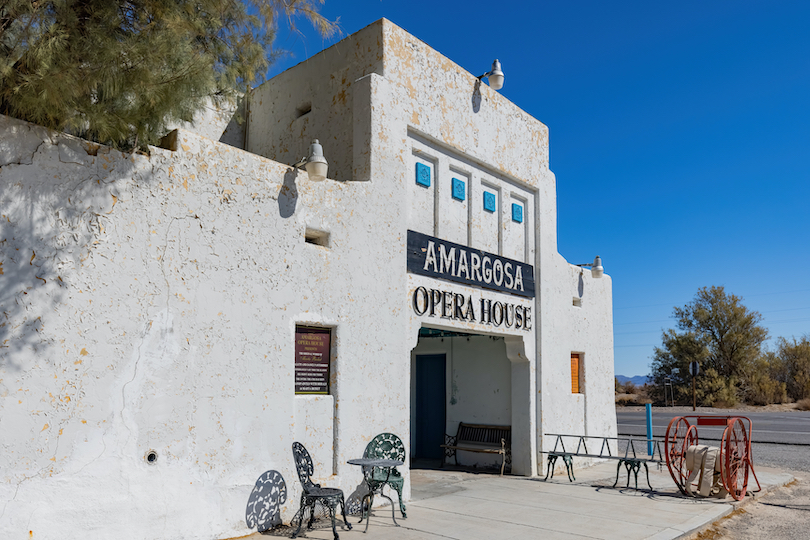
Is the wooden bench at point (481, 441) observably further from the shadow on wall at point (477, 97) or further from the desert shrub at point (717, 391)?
the desert shrub at point (717, 391)

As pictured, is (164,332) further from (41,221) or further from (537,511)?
(537,511)

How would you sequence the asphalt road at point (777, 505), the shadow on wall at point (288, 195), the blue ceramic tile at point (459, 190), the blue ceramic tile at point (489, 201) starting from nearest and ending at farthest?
the shadow on wall at point (288, 195), the asphalt road at point (777, 505), the blue ceramic tile at point (459, 190), the blue ceramic tile at point (489, 201)

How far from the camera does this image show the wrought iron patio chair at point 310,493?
665cm

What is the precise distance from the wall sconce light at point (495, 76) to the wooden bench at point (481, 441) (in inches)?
262

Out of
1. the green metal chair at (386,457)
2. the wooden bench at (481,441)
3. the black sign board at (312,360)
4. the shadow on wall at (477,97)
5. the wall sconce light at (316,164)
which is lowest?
the wooden bench at (481,441)

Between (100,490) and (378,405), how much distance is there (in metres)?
3.69

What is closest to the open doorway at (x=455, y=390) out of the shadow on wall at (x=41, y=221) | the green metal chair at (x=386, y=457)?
the green metal chair at (x=386, y=457)

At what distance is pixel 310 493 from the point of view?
672cm

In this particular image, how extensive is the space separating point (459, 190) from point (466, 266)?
133cm

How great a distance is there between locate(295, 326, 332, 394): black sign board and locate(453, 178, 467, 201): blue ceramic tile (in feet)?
12.3

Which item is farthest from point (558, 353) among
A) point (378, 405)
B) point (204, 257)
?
point (204, 257)

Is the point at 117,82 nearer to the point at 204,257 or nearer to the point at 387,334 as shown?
the point at 204,257

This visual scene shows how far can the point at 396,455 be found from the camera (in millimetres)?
8414

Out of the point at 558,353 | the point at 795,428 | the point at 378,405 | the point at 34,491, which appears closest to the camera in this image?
the point at 34,491
